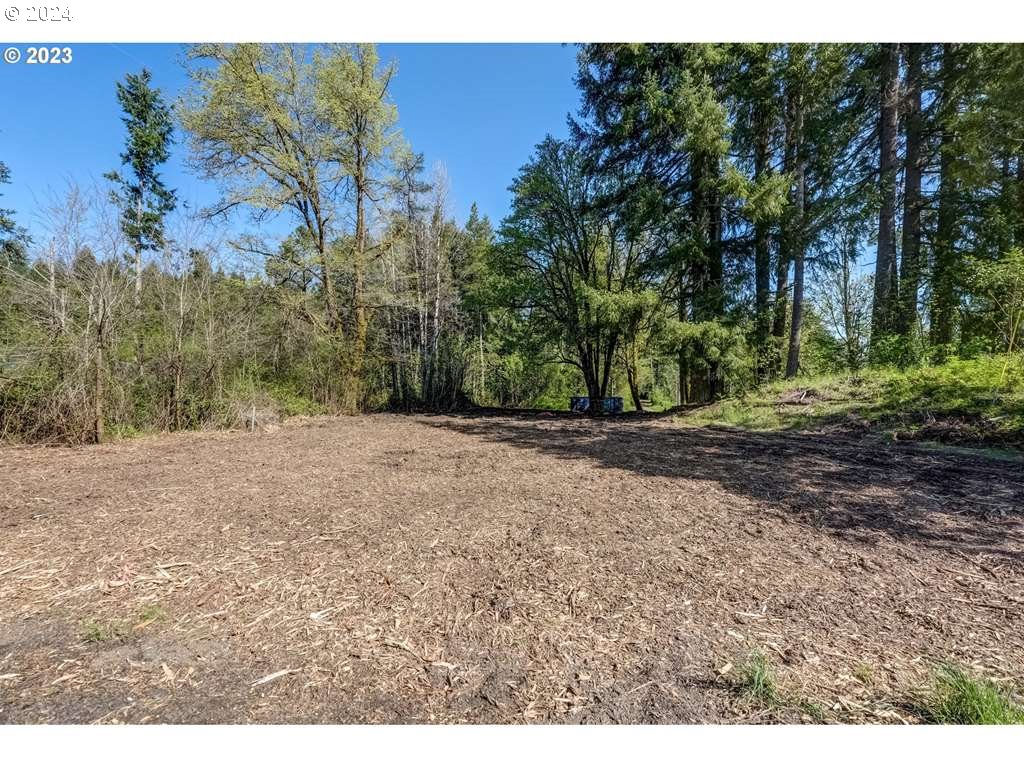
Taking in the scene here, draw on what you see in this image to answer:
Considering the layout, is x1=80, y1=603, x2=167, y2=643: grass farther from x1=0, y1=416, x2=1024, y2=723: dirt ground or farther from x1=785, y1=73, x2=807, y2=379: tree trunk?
x1=785, y1=73, x2=807, y2=379: tree trunk

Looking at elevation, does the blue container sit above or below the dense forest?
below

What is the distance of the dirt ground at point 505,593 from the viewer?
4.44ft

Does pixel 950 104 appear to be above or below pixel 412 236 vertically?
above

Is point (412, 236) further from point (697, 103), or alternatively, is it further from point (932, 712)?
point (932, 712)

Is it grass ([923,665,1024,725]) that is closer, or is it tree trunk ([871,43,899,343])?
grass ([923,665,1024,725])

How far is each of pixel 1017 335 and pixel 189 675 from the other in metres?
11.2

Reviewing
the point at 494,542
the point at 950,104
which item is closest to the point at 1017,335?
the point at 950,104

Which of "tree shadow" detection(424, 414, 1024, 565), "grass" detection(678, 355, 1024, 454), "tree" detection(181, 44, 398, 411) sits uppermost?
"tree" detection(181, 44, 398, 411)

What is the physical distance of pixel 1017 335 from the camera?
6590mm

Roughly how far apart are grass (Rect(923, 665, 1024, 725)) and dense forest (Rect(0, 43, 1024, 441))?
8.41 metres

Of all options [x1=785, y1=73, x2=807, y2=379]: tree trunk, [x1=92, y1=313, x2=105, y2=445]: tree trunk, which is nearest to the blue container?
[x1=785, y1=73, x2=807, y2=379]: tree trunk

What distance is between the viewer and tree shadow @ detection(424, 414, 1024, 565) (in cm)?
261

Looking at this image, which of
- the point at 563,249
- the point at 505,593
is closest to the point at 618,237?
the point at 563,249

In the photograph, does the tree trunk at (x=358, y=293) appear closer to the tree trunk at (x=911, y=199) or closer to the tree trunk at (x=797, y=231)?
the tree trunk at (x=797, y=231)
